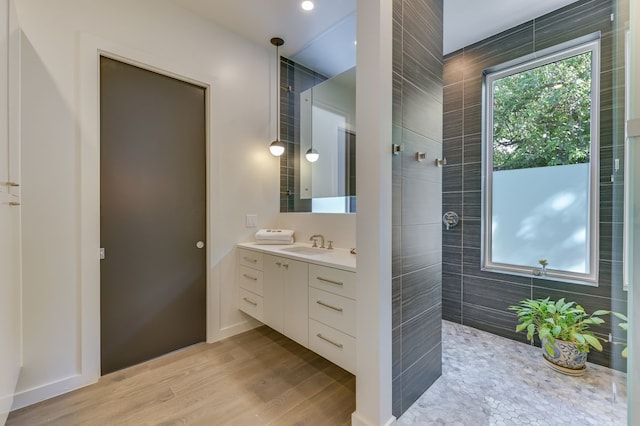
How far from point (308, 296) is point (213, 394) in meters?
0.86

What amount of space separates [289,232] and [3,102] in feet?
6.47

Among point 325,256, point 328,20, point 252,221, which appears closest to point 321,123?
point 328,20

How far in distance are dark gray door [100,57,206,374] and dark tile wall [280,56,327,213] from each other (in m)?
0.87

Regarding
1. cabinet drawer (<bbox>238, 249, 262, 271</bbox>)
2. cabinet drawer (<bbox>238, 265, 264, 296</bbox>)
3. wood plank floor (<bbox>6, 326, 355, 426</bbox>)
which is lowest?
wood plank floor (<bbox>6, 326, 355, 426</bbox>)

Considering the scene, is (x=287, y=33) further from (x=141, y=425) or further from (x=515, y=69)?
(x=141, y=425)

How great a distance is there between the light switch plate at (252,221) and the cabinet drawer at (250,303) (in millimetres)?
637

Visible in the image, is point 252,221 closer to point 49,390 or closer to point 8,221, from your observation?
point 8,221

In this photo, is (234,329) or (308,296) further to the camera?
(234,329)

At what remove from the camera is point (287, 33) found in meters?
2.60

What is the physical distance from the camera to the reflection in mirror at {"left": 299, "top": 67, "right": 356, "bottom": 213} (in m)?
2.56

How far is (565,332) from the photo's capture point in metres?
1.95

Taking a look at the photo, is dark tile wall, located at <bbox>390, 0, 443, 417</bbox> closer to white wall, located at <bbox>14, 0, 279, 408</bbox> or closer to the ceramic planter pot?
the ceramic planter pot

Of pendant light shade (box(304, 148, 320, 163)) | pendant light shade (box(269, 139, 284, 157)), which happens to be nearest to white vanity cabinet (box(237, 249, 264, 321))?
pendant light shade (box(269, 139, 284, 157))

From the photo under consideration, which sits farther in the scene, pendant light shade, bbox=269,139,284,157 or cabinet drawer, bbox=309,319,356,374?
pendant light shade, bbox=269,139,284,157
